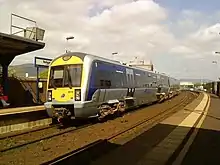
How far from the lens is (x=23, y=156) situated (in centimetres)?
995

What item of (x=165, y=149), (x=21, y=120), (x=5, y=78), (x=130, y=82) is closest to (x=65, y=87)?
(x=21, y=120)

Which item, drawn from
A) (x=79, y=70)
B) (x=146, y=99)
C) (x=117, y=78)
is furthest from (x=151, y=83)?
(x=79, y=70)

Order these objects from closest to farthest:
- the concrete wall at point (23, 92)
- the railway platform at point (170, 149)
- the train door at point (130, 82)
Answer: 1. the railway platform at point (170, 149)
2. the train door at point (130, 82)
3. the concrete wall at point (23, 92)

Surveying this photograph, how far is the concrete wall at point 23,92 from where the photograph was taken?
25344 millimetres

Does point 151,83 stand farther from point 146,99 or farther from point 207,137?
point 207,137

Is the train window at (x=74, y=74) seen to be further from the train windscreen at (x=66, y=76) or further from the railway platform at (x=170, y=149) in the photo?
the railway platform at (x=170, y=149)

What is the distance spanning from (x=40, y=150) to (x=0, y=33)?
8.10 m

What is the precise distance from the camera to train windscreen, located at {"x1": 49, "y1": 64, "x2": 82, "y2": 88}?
51.3 ft

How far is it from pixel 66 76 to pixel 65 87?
558mm

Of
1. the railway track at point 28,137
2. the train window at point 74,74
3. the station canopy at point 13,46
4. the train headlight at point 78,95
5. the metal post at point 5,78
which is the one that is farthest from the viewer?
the metal post at point 5,78

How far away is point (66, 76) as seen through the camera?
52.4 feet

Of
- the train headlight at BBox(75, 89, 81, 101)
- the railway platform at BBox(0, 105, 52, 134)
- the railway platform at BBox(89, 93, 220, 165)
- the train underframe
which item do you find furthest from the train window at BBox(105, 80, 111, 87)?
the railway platform at BBox(89, 93, 220, 165)

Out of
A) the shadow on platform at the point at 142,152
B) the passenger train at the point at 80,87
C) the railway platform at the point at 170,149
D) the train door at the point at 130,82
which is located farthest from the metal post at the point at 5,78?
the shadow on platform at the point at 142,152

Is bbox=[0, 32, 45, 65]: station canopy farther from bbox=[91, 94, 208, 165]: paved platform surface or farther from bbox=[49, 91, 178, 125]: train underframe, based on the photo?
bbox=[91, 94, 208, 165]: paved platform surface
